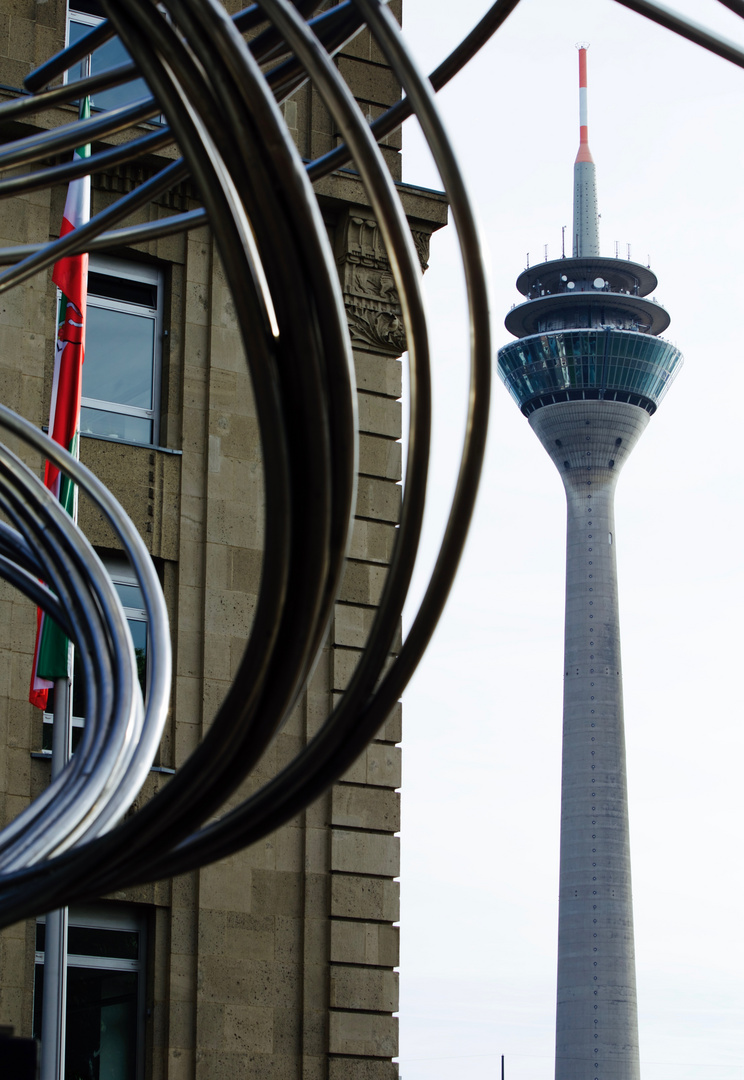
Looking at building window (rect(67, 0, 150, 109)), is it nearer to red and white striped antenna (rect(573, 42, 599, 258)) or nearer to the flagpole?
the flagpole

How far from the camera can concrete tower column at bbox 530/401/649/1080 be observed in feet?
365

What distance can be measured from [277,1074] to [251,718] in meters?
13.1

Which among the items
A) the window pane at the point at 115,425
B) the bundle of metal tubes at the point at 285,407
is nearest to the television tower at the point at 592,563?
the window pane at the point at 115,425

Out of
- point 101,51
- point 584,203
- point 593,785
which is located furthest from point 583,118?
point 101,51

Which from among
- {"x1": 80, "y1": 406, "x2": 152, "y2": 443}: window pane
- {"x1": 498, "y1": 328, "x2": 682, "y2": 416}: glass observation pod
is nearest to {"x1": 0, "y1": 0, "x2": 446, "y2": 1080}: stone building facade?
{"x1": 80, "y1": 406, "x2": 152, "y2": 443}: window pane

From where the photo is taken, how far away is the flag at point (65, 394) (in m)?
14.6

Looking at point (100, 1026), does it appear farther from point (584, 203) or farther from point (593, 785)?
point (584, 203)

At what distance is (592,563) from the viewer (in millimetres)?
118250

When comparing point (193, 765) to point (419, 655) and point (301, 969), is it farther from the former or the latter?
point (301, 969)

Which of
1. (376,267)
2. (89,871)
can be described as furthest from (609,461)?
(89,871)

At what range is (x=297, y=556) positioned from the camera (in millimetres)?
4273

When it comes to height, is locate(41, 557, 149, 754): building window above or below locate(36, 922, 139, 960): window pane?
above

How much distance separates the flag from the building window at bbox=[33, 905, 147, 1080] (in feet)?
8.70

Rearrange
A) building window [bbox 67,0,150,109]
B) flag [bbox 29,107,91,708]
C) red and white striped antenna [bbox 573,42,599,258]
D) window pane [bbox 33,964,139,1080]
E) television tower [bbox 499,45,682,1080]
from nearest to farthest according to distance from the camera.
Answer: flag [bbox 29,107,91,708] → window pane [bbox 33,964,139,1080] → building window [bbox 67,0,150,109] → television tower [bbox 499,45,682,1080] → red and white striped antenna [bbox 573,42,599,258]
